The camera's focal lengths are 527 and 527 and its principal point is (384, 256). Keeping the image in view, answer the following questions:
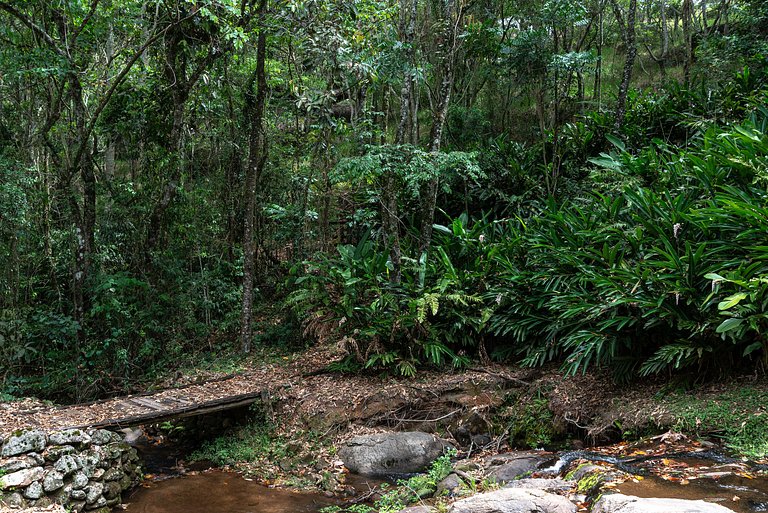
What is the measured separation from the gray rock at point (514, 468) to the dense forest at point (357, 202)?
1382 millimetres

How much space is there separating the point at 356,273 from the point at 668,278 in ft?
14.1

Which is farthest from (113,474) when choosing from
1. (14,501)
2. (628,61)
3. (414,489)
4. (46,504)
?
(628,61)

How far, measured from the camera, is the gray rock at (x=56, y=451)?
5441 millimetres

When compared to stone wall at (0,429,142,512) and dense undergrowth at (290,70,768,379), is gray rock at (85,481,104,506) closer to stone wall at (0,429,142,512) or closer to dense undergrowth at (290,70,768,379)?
stone wall at (0,429,142,512)

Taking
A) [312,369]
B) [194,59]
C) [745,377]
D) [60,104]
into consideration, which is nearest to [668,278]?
Answer: [745,377]

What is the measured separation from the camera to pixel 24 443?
5355 millimetres

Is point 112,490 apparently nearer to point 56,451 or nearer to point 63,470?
point 63,470

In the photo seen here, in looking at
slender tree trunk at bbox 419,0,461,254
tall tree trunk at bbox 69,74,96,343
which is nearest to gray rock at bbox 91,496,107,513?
tall tree trunk at bbox 69,74,96,343

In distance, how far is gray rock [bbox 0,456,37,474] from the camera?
5113 mm

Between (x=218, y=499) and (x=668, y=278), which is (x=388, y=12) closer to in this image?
(x=668, y=278)

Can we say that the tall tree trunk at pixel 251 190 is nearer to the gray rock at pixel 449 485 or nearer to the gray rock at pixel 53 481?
the gray rock at pixel 53 481

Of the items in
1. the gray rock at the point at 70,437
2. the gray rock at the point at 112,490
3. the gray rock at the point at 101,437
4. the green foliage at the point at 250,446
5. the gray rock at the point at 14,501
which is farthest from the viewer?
the green foliage at the point at 250,446

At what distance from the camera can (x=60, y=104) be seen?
29.9 feet

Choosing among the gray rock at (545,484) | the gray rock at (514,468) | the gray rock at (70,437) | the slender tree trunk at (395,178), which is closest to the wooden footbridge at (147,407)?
the gray rock at (70,437)
